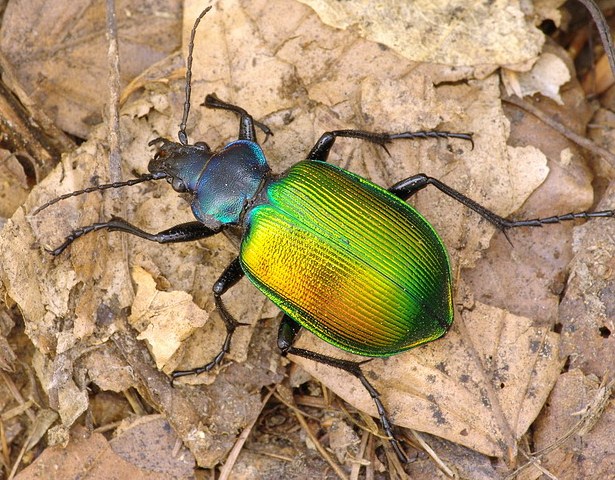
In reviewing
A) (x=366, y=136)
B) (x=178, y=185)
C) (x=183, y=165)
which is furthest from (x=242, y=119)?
(x=366, y=136)

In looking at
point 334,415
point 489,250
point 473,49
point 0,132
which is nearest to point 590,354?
point 489,250

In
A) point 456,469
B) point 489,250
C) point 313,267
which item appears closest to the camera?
point 313,267

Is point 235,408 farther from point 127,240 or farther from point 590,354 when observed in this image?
point 590,354

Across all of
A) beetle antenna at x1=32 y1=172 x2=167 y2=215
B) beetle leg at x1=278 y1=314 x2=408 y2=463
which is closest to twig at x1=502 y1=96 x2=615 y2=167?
beetle leg at x1=278 y1=314 x2=408 y2=463

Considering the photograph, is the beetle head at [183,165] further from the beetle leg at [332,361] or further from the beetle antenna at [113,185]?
the beetle leg at [332,361]

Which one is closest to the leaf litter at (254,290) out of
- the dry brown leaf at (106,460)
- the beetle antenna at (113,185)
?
the dry brown leaf at (106,460)

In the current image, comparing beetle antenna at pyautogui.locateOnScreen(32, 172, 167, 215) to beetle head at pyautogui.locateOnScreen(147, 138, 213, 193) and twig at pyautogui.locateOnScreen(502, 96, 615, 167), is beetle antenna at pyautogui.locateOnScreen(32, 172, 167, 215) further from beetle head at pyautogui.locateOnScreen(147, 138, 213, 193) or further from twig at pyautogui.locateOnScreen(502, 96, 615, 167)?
twig at pyautogui.locateOnScreen(502, 96, 615, 167)
